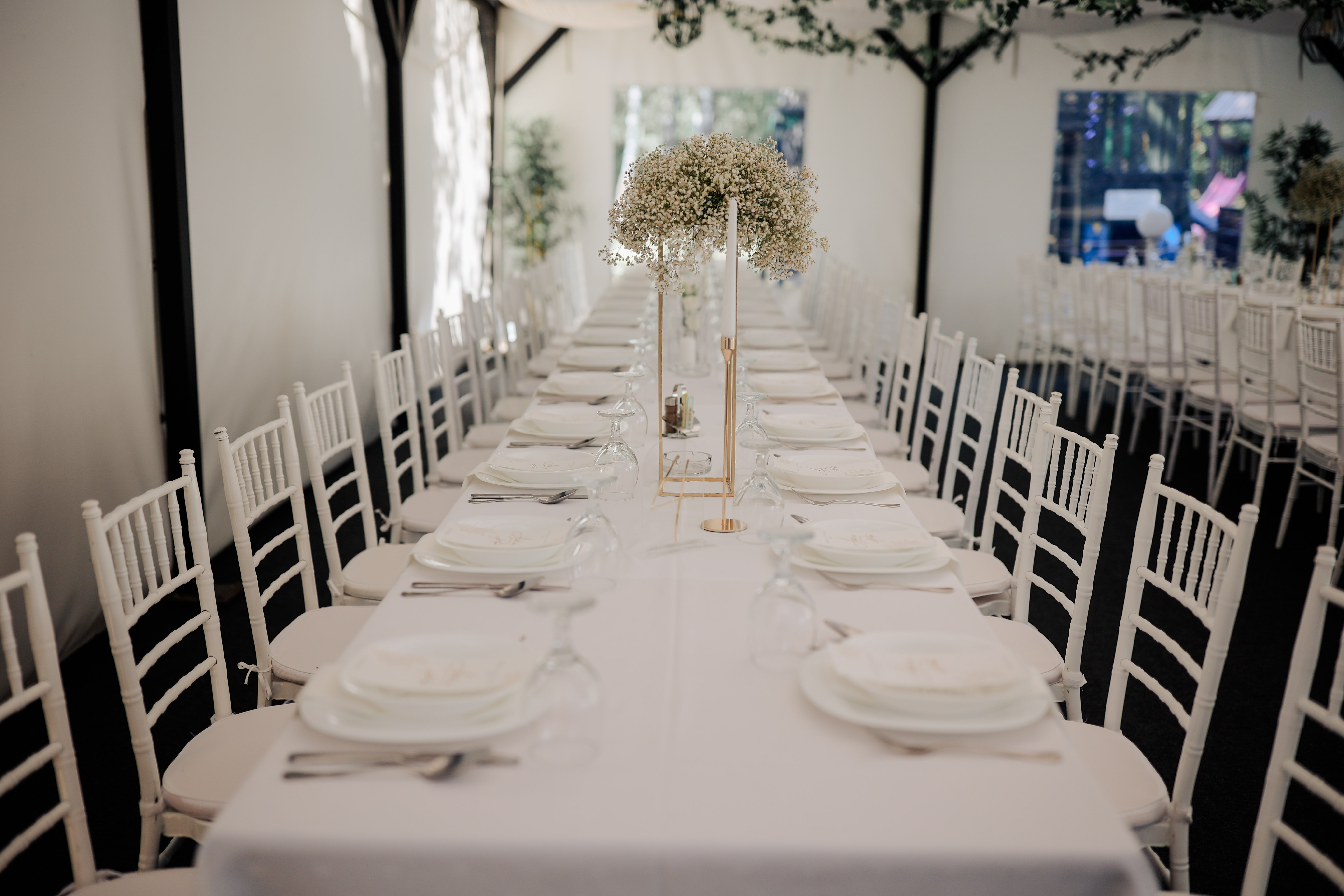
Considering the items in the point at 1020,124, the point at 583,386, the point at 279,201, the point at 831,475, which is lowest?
the point at 831,475

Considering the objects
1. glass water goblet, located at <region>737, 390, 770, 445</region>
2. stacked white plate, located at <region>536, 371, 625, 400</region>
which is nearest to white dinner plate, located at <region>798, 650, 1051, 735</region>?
glass water goblet, located at <region>737, 390, 770, 445</region>

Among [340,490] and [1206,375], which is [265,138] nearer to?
[340,490]

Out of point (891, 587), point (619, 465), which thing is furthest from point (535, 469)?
point (891, 587)

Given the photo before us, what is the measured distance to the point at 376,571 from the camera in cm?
299

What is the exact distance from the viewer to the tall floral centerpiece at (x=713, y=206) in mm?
3104

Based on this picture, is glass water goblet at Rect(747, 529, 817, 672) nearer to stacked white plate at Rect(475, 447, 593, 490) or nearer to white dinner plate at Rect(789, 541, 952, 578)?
white dinner plate at Rect(789, 541, 952, 578)

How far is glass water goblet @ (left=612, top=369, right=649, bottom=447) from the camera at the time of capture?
2.77m

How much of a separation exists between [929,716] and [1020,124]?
32.6 ft

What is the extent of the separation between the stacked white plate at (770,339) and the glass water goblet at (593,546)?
11.1 ft

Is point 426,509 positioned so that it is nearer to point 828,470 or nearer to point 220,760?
point 828,470

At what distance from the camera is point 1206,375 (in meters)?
6.27

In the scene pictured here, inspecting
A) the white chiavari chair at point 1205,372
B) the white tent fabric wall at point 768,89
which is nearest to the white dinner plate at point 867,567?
the white chiavari chair at point 1205,372

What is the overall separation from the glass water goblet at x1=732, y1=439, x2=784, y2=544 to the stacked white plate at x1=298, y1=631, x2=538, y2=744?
65cm

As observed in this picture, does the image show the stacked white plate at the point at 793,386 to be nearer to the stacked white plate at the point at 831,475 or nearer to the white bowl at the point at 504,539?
the stacked white plate at the point at 831,475
